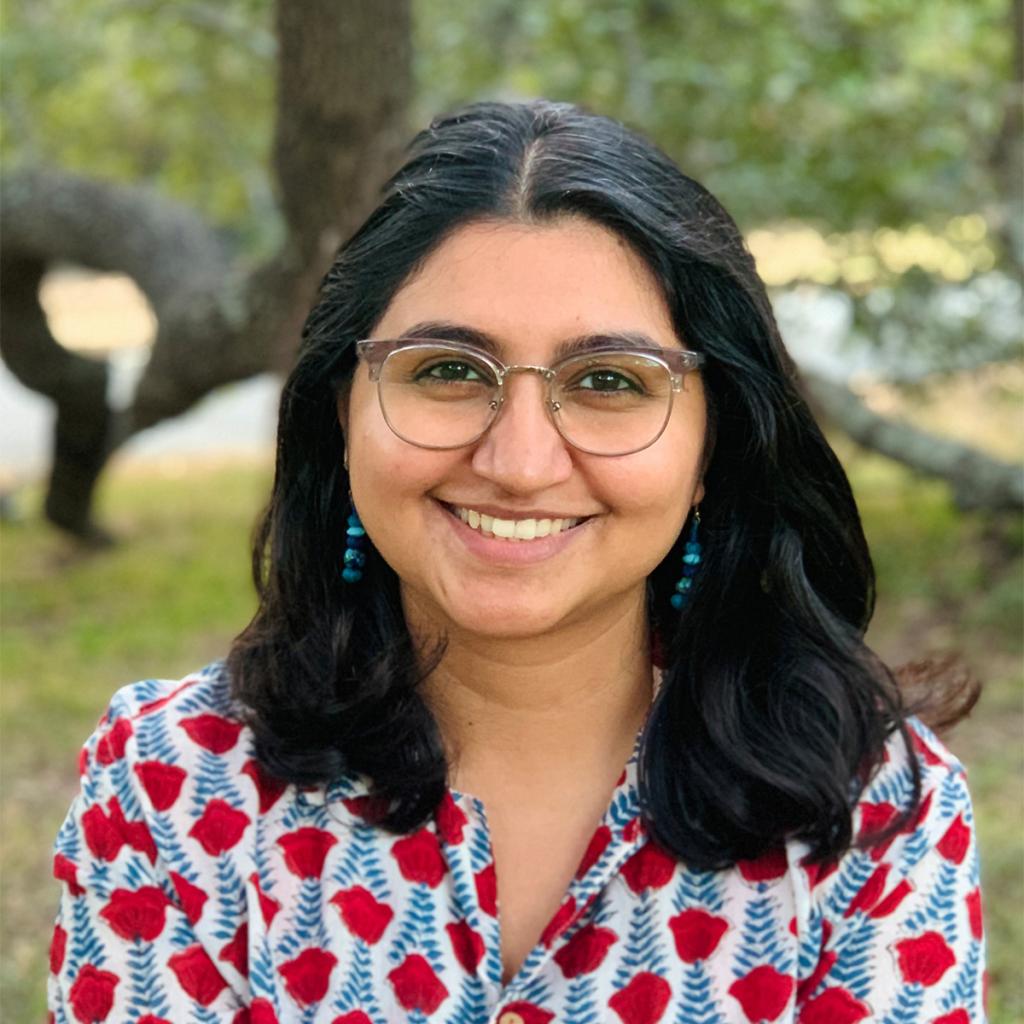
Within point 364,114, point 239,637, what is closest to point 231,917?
point 239,637

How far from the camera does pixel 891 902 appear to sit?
180cm

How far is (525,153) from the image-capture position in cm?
181

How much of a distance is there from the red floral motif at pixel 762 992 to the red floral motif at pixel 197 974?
617 mm

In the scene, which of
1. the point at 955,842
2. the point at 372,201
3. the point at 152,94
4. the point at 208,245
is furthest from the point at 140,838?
the point at 152,94

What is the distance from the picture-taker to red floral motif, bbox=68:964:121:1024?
1835 mm

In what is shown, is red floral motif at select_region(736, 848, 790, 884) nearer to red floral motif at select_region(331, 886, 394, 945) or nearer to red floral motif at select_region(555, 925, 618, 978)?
red floral motif at select_region(555, 925, 618, 978)

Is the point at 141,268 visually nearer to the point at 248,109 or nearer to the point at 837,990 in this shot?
the point at 248,109

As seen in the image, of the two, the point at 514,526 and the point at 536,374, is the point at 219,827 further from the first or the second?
the point at 536,374

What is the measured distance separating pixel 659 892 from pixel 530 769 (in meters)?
0.24

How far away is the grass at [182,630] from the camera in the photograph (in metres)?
3.79

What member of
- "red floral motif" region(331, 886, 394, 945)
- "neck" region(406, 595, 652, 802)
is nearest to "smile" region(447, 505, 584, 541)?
"neck" region(406, 595, 652, 802)

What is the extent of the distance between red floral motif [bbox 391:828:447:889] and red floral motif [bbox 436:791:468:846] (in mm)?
→ 17

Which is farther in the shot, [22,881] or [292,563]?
[22,881]

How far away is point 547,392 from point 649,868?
2.00 ft
